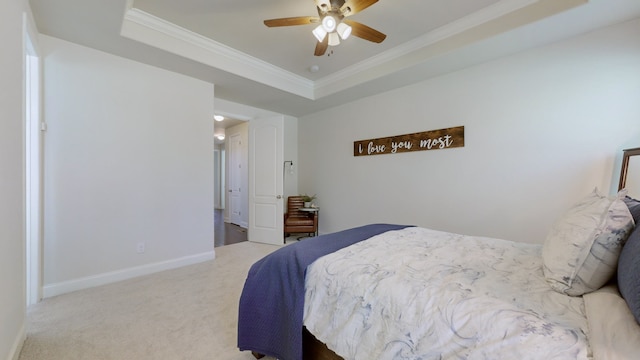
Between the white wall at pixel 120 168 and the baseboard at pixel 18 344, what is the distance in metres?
0.90

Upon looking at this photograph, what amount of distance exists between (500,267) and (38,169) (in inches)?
148

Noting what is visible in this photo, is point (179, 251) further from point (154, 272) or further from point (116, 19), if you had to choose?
point (116, 19)

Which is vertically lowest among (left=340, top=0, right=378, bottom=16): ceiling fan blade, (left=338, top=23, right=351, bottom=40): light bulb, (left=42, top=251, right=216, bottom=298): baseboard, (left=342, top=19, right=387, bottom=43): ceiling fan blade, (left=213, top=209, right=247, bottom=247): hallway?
(left=213, top=209, right=247, bottom=247): hallway

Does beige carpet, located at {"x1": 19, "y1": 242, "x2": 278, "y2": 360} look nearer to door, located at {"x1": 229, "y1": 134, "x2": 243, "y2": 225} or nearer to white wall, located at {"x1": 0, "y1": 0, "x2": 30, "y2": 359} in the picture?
white wall, located at {"x1": 0, "y1": 0, "x2": 30, "y2": 359}

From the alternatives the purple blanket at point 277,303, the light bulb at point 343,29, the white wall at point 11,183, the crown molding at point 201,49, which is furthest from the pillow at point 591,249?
the crown molding at point 201,49

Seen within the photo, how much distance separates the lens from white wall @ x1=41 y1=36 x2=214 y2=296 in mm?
2533

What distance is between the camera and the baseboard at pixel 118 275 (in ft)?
8.18

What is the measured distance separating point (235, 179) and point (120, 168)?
3.68m

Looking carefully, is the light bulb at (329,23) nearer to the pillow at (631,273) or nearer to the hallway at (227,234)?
the pillow at (631,273)

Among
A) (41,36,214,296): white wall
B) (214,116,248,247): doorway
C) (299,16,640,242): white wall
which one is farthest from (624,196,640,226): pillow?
(214,116,248,247): doorway

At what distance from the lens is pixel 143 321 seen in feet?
6.65

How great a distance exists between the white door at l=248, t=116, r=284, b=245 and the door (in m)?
1.71

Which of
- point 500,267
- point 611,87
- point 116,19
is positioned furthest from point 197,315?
point 611,87

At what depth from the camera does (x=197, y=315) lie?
6.97ft
